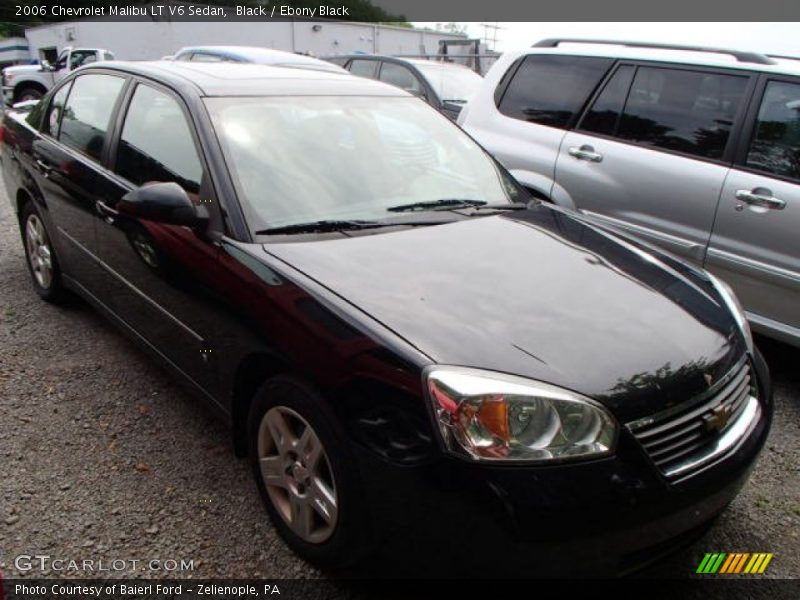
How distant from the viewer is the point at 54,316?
4.17 m

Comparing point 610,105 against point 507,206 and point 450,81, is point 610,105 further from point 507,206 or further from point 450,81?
point 450,81

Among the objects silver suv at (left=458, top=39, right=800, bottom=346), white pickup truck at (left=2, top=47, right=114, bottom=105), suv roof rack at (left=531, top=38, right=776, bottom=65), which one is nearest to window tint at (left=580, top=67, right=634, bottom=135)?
silver suv at (left=458, top=39, right=800, bottom=346)

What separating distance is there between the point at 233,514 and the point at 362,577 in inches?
28.5

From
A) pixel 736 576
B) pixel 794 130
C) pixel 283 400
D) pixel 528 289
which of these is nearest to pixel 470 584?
pixel 283 400

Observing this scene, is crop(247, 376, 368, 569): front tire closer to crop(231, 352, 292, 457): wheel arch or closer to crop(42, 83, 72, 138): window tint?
crop(231, 352, 292, 457): wheel arch

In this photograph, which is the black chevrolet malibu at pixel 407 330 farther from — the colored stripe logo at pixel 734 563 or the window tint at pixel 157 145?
the colored stripe logo at pixel 734 563

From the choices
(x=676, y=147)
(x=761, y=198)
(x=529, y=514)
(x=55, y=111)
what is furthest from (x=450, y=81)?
(x=529, y=514)

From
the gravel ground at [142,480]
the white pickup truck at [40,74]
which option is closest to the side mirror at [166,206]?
the gravel ground at [142,480]

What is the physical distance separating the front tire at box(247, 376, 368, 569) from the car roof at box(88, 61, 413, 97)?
1.44 metres

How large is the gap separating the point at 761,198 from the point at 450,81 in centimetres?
630

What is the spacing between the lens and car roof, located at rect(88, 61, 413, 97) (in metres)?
2.87

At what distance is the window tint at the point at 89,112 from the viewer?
3414mm

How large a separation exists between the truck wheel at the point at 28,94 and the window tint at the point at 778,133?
18990mm

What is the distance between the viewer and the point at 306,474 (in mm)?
2076
